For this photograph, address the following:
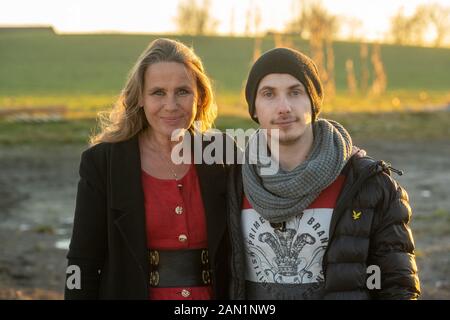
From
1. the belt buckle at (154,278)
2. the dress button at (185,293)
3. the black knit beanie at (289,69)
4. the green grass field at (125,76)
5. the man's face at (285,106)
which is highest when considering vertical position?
the green grass field at (125,76)

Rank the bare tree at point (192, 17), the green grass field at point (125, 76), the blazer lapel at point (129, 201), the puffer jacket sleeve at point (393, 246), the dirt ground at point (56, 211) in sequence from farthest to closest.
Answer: the bare tree at point (192, 17) → the green grass field at point (125, 76) → the dirt ground at point (56, 211) → the blazer lapel at point (129, 201) → the puffer jacket sleeve at point (393, 246)

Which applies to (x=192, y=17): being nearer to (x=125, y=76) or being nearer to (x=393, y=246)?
(x=125, y=76)

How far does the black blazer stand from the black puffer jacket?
1.70 ft

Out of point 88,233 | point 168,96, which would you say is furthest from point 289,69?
point 88,233

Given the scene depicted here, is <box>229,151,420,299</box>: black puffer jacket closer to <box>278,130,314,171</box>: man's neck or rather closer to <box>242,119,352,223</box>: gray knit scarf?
<box>242,119,352,223</box>: gray knit scarf

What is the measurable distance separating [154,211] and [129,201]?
0.38 ft

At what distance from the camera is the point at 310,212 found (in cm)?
281

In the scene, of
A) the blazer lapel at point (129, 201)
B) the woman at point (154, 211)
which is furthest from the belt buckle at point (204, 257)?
the blazer lapel at point (129, 201)

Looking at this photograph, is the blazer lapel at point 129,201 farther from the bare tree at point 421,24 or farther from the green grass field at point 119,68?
the bare tree at point 421,24

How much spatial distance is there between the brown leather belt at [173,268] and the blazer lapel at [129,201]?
0.15 feet

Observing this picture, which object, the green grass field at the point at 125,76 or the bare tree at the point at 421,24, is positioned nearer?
the green grass field at the point at 125,76

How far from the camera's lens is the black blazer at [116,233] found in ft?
9.73

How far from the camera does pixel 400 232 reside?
269 cm

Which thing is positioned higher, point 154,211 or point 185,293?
point 154,211
